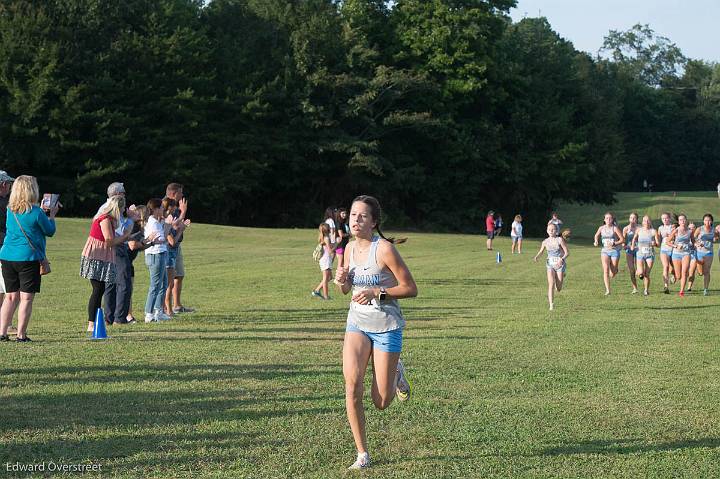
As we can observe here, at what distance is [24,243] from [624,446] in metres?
7.42

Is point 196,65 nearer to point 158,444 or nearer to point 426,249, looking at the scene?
point 426,249

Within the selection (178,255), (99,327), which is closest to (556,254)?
(178,255)

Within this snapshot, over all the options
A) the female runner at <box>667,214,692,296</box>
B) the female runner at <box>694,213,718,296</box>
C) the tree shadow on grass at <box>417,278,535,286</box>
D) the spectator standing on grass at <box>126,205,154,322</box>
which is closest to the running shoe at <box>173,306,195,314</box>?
the spectator standing on grass at <box>126,205,154,322</box>

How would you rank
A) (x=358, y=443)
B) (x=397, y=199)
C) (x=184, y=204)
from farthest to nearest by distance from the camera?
(x=397, y=199) < (x=184, y=204) < (x=358, y=443)

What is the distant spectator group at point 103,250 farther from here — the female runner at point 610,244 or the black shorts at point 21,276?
the female runner at point 610,244

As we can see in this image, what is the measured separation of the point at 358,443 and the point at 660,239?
1944 cm

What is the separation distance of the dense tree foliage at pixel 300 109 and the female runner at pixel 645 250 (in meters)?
35.3

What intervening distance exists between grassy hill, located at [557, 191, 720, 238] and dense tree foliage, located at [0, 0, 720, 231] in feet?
36.9

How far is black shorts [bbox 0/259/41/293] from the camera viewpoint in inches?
453

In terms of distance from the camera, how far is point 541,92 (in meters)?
68.9

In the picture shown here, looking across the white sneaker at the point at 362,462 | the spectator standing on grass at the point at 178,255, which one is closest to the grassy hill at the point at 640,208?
the spectator standing on grass at the point at 178,255

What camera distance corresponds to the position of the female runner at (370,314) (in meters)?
6.75

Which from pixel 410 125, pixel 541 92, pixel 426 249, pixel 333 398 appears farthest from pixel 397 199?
pixel 333 398

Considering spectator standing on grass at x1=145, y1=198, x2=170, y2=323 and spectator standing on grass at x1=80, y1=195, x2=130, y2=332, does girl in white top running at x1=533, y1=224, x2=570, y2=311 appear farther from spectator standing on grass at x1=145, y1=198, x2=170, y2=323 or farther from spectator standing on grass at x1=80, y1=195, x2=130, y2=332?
spectator standing on grass at x1=80, y1=195, x2=130, y2=332
